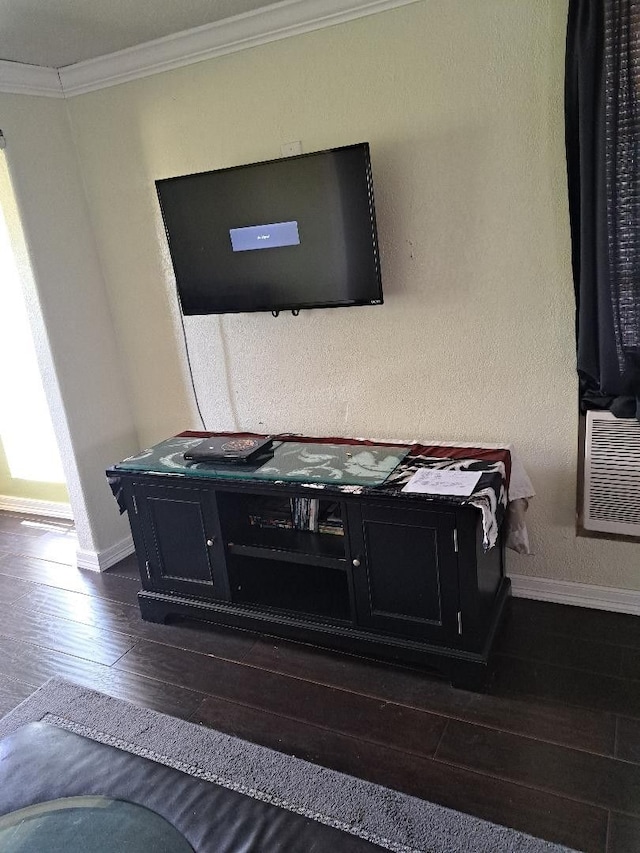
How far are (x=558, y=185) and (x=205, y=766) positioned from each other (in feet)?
7.23

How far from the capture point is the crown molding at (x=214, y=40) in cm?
225

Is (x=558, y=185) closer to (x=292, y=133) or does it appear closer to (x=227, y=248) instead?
(x=292, y=133)

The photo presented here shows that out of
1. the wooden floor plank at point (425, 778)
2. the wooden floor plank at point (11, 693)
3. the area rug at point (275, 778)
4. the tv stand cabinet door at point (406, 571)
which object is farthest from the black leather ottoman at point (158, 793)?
the tv stand cabinet door at point (406, 571)

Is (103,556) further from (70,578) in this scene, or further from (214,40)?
(214,40)

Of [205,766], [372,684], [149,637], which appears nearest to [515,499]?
[372,684]

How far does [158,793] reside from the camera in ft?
4.22

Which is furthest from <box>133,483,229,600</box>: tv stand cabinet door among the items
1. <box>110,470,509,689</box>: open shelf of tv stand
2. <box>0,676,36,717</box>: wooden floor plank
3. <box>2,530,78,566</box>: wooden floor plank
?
<box>2,530,78,566</box>: wooden floor plank

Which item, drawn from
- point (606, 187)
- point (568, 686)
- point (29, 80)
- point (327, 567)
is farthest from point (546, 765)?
point (29, 80)

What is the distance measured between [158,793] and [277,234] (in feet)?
6.27

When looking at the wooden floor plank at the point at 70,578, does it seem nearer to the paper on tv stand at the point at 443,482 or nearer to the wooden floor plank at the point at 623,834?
the paper on tv stand at the point at 443,482

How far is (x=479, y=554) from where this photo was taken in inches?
82.4

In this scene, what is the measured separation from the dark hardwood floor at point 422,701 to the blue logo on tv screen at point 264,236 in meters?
1.57

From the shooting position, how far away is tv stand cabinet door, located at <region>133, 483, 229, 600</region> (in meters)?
2.50

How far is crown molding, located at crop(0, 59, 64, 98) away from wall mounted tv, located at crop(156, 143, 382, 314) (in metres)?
0.81
